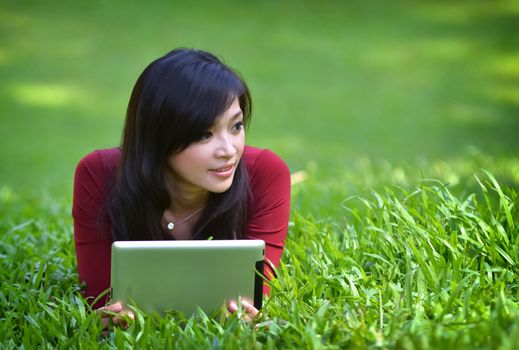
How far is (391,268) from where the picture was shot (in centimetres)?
283

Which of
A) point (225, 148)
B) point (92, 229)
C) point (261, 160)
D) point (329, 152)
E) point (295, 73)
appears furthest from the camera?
point (295, 73)

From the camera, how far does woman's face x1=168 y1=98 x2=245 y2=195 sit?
9.19ft

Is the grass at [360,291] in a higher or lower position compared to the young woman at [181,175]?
lower

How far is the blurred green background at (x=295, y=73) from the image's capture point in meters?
7.12

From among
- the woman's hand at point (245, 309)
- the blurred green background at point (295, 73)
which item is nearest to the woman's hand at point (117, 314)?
the woman's hand at point (245, 309)

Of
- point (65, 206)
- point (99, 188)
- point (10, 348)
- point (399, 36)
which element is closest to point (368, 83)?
point (399, 36)

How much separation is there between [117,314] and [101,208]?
0.50 meters

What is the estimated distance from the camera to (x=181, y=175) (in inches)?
115

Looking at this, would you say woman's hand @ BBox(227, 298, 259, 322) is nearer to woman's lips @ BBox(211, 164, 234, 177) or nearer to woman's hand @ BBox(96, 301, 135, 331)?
woman's hand @ BBox(96, 301, 135, 331)

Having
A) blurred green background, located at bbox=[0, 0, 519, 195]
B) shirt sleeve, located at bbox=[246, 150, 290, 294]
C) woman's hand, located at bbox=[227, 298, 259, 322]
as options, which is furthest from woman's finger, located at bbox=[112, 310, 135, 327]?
blurred green background, located at bbox=[0, 0, 519, 195]

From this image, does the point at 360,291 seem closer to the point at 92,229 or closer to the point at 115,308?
the point at 115,308

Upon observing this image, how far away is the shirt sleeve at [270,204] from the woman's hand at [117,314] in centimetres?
51

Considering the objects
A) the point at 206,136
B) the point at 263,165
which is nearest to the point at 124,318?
the point at 206,136

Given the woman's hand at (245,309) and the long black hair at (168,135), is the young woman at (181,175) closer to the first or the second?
the long black hair at (168,135)
